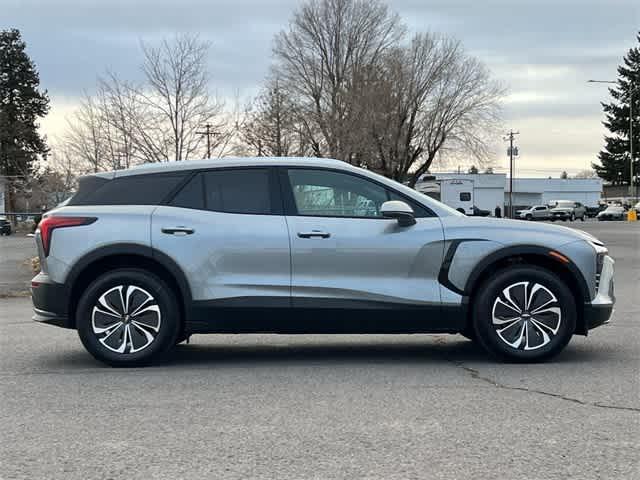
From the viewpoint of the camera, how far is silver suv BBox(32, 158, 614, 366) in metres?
6.49

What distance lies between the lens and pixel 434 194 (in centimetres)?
4700

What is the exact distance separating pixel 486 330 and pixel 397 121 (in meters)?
40.9

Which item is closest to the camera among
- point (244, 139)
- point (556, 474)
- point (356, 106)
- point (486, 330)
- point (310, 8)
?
point (556, 474)

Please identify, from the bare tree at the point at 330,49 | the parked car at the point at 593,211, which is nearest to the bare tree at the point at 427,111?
the bare tree at the point at 330,49

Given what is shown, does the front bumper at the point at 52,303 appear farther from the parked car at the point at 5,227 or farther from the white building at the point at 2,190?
the white building at the point at 2,190

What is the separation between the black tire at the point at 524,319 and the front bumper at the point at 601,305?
15 cm

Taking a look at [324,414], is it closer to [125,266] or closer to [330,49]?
[125,266]

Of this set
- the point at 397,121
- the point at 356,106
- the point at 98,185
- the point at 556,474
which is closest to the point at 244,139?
the point at 356,106

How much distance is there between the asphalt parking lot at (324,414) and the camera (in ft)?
13.2

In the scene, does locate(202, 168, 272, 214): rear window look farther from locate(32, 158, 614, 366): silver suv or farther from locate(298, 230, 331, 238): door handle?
locate(298, 230, 331, 238): door handle

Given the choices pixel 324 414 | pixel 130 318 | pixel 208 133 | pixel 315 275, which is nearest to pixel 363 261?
pixel 315 275

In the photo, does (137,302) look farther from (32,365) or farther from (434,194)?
(434,194)

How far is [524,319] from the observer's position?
21.4ft

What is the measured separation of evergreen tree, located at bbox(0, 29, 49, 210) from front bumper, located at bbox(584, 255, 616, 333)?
70928mm
